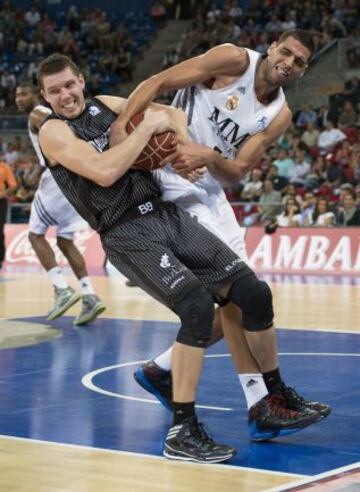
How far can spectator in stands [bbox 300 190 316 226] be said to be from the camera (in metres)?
16.1

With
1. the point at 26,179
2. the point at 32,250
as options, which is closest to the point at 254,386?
the point at 32,250

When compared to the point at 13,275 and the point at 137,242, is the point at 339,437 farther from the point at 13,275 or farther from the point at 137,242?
the point at 13,275

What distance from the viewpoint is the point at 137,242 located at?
5.04 m

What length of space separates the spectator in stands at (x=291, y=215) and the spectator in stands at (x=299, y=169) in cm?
136

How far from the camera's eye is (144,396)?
6207mm

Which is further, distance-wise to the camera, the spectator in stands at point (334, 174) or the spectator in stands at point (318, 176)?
the spectator in stands at point (318, 176)

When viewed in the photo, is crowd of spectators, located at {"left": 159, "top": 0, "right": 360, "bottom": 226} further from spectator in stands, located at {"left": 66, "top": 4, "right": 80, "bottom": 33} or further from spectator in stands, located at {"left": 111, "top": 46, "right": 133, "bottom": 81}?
spectator in stands, located at {"left": 66, "top": 4, "right": 80, "bottom": 33}

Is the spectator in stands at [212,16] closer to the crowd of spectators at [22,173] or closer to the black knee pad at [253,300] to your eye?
the crowd of spectators at [22,173]

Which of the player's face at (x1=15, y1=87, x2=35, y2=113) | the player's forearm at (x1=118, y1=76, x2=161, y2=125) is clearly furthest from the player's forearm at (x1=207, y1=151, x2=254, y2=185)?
the player's face at (x1=15, y1=87, x2=35, y2=113)

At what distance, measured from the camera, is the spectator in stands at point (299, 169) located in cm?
1770

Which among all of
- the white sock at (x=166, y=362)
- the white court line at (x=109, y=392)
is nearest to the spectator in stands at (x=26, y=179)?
the white court line at (x=109, y=392)

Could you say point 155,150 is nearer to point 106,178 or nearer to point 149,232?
point 106,178

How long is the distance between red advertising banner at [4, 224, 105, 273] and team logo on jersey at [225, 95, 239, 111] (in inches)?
439

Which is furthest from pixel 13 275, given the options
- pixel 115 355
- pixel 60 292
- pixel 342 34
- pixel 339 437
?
pixel 339 437
